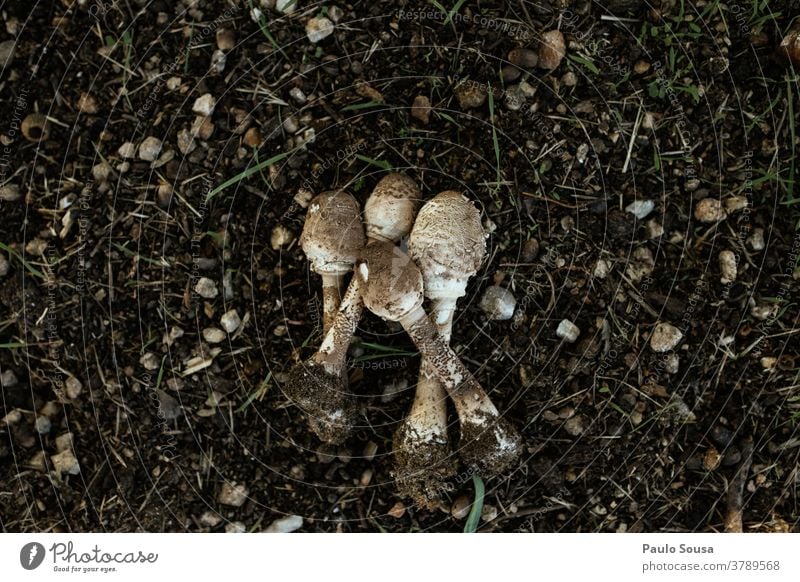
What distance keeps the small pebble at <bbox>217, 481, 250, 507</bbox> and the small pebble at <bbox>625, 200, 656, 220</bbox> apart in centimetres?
179

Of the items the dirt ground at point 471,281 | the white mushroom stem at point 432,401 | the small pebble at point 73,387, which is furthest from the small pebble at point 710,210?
the small pebble at point 73,387

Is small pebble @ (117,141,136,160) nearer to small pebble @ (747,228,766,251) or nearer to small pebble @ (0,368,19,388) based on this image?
small pebble @ (0,368,19,388)

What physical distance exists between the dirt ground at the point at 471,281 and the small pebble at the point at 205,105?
0.01 m

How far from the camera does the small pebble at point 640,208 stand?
7.19 feet

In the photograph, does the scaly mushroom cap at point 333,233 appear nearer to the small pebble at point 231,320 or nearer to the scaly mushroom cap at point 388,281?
the scaly mushroom cap at point 388,281

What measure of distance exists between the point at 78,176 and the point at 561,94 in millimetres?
1871

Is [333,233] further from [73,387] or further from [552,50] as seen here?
[73,387]

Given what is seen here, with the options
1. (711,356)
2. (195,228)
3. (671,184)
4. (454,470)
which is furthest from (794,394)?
(195,228)

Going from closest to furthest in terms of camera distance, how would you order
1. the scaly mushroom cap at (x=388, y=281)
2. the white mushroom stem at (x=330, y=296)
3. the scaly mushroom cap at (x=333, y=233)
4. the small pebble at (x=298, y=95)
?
the scaly mushroom cap at (x=388, y=281) < the scaly mushroom cap at (x=333, y=233) < the white mushroom stem at (x=330, y=296) < the small pebble at (x=298, y=95)

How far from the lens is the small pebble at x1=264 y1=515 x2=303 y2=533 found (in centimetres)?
221

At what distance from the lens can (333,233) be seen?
1.99m

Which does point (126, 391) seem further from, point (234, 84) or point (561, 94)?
point (561, 94)
